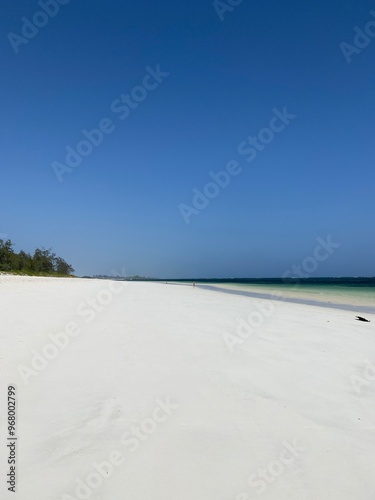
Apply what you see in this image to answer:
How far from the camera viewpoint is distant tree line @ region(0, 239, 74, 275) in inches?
2379

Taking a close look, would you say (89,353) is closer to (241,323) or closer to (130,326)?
(130,326)

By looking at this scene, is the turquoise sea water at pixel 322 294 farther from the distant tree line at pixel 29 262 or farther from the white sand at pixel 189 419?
the distant tree line at pixel 29 262

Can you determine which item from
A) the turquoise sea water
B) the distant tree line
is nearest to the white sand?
the turquoise sea water

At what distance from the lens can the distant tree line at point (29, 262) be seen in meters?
60.4

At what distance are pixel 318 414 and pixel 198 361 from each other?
2062 mm

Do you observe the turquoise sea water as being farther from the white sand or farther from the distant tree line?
the distant tree line

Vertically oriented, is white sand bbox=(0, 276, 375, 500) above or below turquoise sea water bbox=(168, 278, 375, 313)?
below

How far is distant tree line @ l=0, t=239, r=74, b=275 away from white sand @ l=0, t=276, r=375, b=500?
60114 millimetres

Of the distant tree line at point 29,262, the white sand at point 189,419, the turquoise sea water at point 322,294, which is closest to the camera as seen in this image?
the white sand at point 189,419

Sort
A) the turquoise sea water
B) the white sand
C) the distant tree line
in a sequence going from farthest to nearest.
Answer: the distant tree line → the turquoise sea water → the white sand

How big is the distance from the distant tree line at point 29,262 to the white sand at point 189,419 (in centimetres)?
6011

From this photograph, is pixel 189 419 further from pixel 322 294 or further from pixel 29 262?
pixel 29 262

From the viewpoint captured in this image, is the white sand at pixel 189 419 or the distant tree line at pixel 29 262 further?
the distant tree line at pixel 29 262

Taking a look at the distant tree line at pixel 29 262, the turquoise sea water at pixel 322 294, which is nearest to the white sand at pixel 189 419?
the turquoise sea water at pixel 322 294
